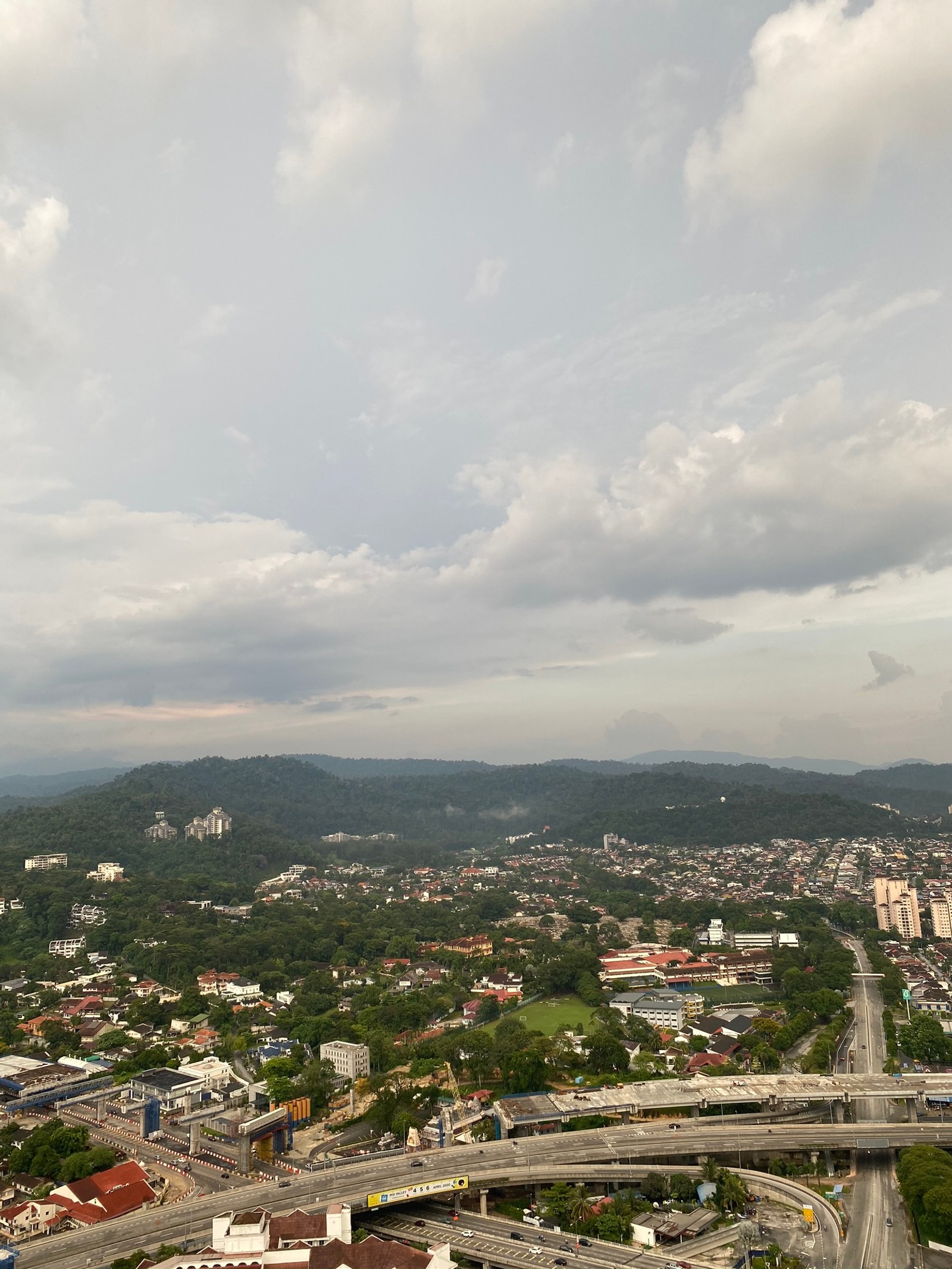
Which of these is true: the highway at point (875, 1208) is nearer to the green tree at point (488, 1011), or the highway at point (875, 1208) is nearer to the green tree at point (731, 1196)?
the green tree at point (731, 1196)

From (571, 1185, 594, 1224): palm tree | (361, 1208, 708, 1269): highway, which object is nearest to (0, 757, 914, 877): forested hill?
(361, 1208, 708, 1269): highway

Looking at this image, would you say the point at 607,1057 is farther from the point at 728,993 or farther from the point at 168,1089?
the point at 728,993

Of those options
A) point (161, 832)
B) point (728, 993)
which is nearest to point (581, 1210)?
point (728, 993)

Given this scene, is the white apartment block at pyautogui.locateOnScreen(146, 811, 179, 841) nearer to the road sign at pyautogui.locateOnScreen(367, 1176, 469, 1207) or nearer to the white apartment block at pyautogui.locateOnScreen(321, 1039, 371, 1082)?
the white apartment block at pyautogui.locateOnScreen(321, 1039, 371, 1082)

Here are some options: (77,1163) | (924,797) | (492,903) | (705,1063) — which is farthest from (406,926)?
(924,797)

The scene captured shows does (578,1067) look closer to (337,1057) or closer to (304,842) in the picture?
(337,1057)

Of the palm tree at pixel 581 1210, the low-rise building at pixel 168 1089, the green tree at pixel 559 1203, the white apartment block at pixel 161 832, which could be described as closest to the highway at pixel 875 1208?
the palm tree at pixel 581 1210
